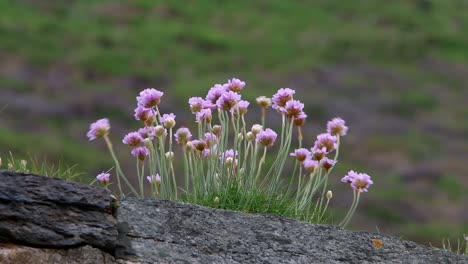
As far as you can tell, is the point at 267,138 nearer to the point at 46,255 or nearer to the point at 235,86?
the point at 235,86

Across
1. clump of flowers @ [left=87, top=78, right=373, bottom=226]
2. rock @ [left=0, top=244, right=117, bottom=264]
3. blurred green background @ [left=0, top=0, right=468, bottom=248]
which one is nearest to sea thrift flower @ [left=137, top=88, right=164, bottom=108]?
clump of flowers @ [left=87, top=78, right=373, bottom=226]

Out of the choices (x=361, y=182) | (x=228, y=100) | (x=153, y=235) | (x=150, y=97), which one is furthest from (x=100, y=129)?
(x=361, y=182)

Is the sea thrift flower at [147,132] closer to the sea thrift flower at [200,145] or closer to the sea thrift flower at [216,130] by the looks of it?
the sea thrift flower at [200,145]

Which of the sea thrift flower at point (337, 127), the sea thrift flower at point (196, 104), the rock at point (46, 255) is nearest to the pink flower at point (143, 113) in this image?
the sea thrift flower at point (196, 104)

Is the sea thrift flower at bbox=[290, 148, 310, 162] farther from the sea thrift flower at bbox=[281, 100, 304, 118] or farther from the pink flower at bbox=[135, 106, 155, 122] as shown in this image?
the pink flower at bbox=[135, 106, 155, 122]

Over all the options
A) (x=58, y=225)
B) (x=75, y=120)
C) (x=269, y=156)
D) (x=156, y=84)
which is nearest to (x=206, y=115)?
(x=58, y=225)

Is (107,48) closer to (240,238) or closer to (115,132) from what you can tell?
(115,132)

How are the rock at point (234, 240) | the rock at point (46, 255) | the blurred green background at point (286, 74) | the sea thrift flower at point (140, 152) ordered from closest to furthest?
the rock at point (46, 255) < the rock at point (234, 240) < the sea thrift flower at point (140, 152) < the blurred green background at point (286, 74)
